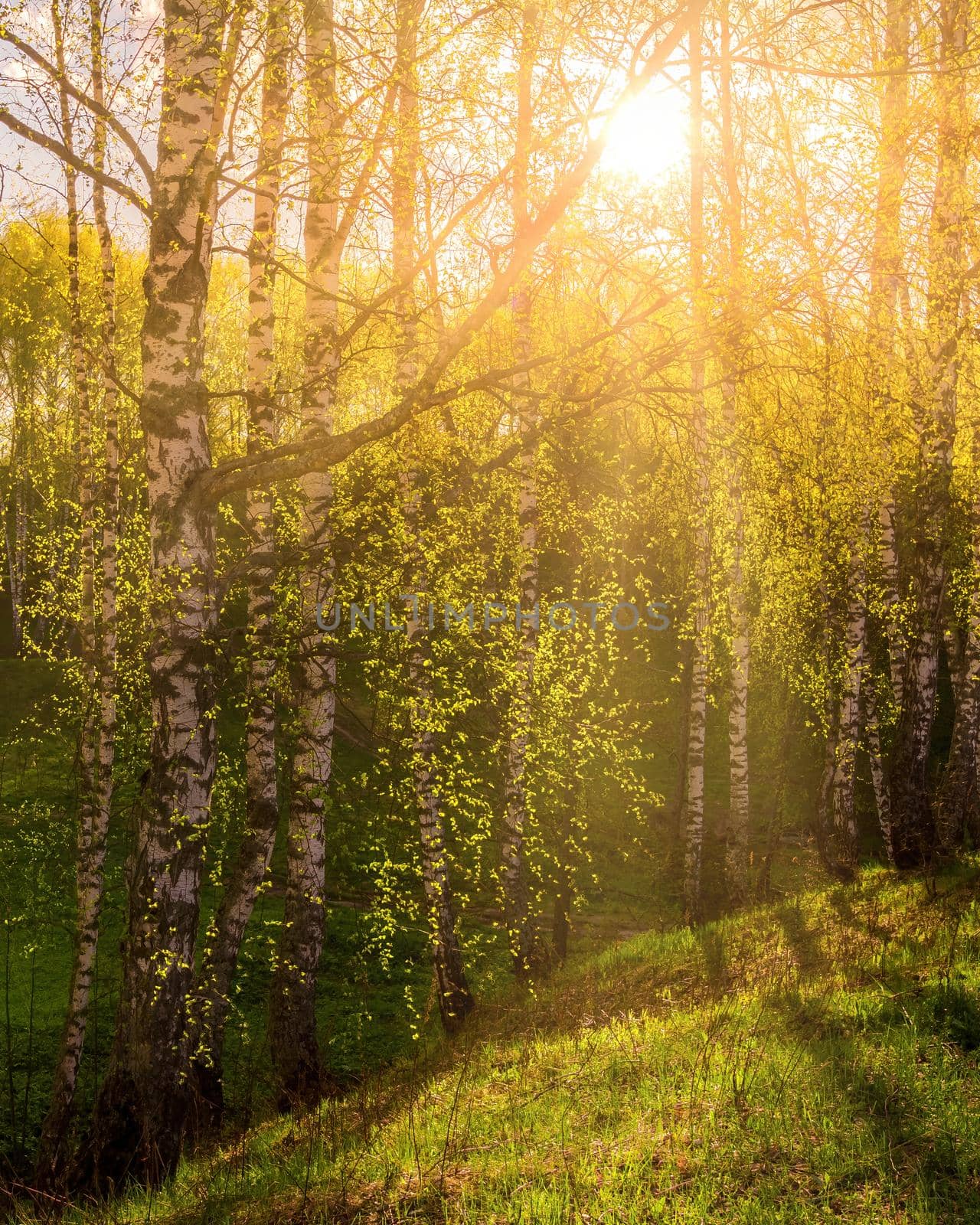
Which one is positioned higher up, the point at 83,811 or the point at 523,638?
the point at 523,638

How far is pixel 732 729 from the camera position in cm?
1608

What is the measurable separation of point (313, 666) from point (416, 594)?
2151 millimetres

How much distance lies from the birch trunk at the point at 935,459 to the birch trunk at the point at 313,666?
667cm

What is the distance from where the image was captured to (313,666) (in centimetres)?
893

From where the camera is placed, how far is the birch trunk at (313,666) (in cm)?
738

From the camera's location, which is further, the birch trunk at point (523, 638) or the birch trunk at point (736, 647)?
the birch trunk at point (736, 647)

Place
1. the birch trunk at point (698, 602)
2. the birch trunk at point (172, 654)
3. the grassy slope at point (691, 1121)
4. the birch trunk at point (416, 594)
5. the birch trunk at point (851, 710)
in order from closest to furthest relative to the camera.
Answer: the grassy slope at point (691, 1121)
the birch trunk at point (172, 654)
the birch trunk at point (416, 594)
the birch trunk at point (698, 602)
the birch trunk at point (851, 710)

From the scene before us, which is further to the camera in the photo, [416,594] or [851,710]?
[851,710]

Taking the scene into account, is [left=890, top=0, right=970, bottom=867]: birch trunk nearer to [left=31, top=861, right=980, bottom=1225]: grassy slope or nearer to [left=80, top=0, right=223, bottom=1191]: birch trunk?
[left=31, top=861, right=980, bottom=1225]: grassy slope

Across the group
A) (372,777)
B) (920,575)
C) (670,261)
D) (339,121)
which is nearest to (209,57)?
(339,121)

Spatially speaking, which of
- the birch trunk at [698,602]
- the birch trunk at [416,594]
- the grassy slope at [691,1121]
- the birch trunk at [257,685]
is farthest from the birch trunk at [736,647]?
the birch trunk at [257,685]

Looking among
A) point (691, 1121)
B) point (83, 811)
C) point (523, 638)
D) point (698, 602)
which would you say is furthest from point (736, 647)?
point (691, 1121)

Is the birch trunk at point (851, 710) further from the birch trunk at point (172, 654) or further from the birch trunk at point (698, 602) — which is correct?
the birch trunk at point (172, 654)

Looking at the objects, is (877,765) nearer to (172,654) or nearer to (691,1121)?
(691,1121)
